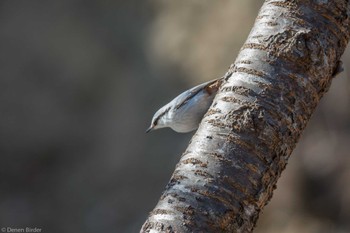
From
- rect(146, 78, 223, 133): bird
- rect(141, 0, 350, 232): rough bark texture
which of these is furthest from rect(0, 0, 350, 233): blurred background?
rect(141, 0, 350, 232): rough bark texture

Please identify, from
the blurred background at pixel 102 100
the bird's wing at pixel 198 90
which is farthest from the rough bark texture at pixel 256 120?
the blurred background at pixel 102 100

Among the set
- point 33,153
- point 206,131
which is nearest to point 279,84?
point 206,131

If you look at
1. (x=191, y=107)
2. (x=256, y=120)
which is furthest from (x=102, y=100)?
(x=256, y=120)

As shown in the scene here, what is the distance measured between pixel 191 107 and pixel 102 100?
6039mm

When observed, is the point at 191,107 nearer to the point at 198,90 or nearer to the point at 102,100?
the point at 198,90

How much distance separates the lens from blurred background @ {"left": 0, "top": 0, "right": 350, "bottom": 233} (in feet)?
26.1

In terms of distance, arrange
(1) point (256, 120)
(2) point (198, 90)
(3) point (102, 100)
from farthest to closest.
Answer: (3) point (102, 100)
(2) point (198, 90)
(1) point (256, 120)

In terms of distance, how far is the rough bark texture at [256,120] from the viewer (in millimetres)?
2045

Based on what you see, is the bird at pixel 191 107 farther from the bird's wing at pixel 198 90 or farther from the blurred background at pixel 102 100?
the blurred background at pixel 102 100

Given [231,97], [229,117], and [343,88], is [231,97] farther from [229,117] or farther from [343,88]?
[343,88]

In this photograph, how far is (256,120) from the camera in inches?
83.5

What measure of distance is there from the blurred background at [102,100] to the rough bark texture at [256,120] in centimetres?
436

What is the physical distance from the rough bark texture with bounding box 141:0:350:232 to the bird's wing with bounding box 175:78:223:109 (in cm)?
49

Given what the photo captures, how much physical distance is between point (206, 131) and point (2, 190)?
290 inches
